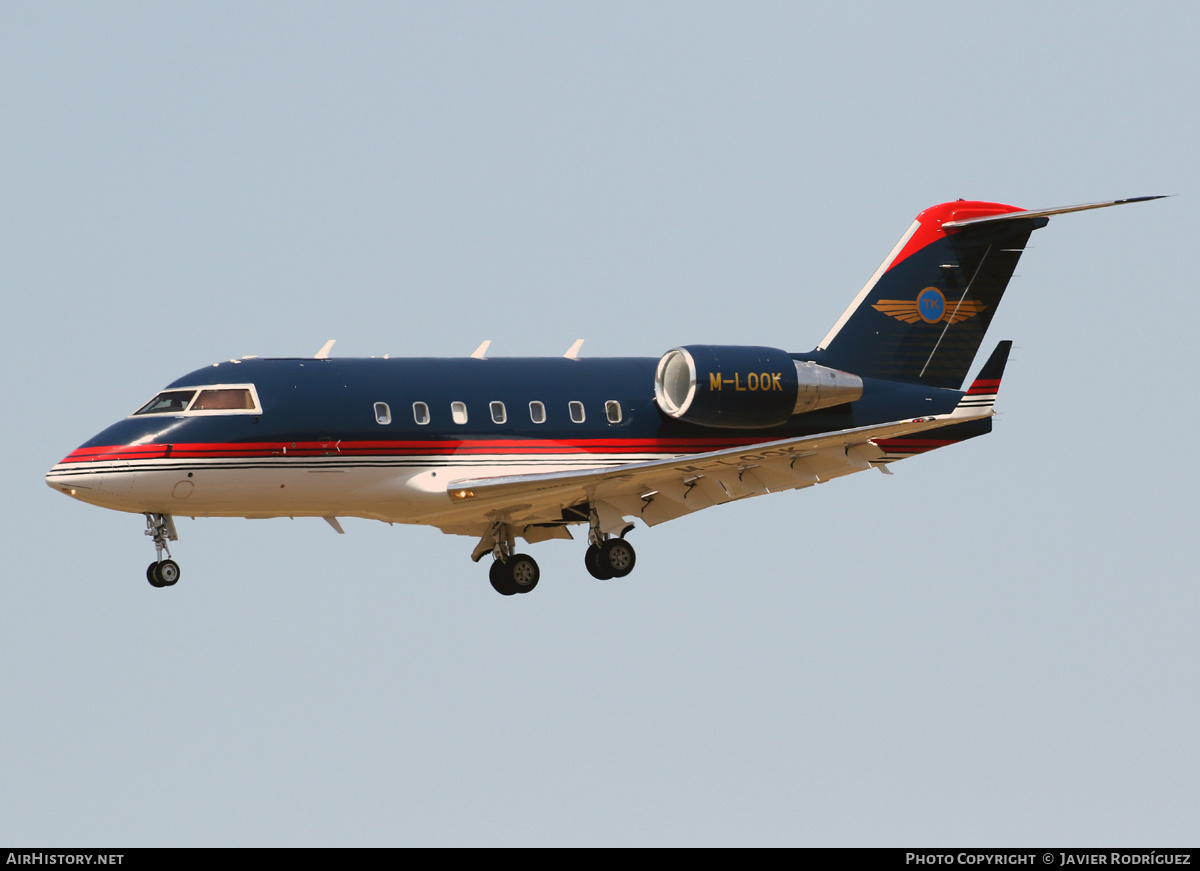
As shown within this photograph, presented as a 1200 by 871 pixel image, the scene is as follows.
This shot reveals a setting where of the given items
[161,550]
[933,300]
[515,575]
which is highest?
[933,300]

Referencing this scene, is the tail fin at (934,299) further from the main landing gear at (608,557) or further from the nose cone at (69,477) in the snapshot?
the nose cone at (69,477)

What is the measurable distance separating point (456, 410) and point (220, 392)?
3987mm

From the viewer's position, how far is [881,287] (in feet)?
112

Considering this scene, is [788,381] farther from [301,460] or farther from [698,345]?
[301,460]

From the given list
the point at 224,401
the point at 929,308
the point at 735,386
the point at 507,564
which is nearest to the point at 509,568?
the point at 507,564

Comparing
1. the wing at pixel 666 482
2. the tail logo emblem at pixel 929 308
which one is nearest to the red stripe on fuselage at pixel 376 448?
the wing at pixel 666 482

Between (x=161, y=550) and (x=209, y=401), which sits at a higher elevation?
(x=209, y=401)

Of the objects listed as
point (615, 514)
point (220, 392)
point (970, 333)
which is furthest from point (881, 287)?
point (220, 392)

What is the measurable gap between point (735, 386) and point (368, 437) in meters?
6.63

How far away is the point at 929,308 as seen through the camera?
34062 millimetres

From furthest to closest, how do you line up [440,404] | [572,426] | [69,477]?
[572,426]
[440,404]
[69,477]

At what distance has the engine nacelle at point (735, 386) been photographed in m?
30.8

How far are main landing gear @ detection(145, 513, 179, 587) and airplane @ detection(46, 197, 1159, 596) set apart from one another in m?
0.03

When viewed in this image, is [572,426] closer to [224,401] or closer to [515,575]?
[515,575]
